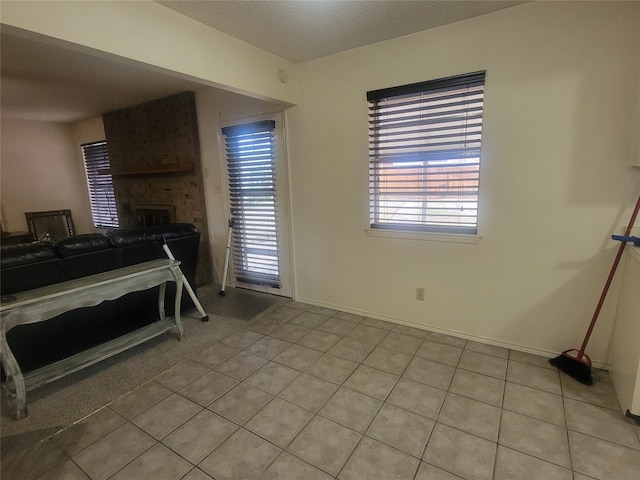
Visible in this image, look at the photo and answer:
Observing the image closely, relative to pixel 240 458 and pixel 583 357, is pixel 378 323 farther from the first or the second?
Answer: pixel 240 458

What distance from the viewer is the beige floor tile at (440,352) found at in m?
2.38

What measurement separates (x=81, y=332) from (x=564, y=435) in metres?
3.21

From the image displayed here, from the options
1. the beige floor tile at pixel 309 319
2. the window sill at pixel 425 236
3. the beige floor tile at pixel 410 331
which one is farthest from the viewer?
the beige floor tile at pixel 309 319

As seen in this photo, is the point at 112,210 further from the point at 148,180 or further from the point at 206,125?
the point at 206,125

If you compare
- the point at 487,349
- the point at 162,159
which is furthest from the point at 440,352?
the point at 162,159

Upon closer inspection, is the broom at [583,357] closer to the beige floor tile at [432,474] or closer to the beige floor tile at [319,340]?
the beige floor tile at [432,474]

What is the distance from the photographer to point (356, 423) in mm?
1800

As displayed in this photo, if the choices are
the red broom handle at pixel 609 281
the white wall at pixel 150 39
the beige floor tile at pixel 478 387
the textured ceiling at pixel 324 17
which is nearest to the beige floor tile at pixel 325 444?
the beige floor tile at pixel 478 387

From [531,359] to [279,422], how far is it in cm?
188

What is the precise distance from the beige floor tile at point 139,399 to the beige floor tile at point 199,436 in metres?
0.35

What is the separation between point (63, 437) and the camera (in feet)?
5.73

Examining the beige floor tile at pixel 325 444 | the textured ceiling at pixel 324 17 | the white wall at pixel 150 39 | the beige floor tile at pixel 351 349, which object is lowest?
the beige floor tile at pixel 325 444

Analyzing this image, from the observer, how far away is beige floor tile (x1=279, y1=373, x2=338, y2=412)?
1.98 meters

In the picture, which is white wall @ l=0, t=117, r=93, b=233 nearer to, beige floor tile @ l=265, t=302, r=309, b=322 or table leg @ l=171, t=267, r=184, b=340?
table leg @ l=171, t=267, r=184, b=340
